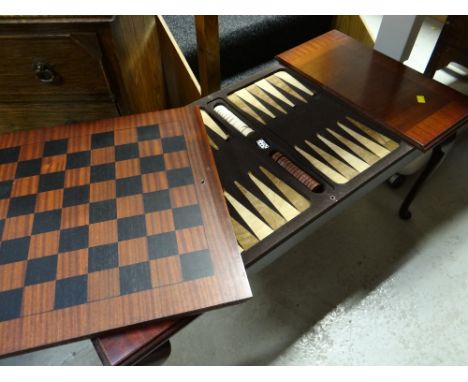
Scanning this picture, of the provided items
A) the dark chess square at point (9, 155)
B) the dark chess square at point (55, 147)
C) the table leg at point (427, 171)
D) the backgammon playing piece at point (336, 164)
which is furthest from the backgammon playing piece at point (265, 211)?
the table leg at point (427, 171)

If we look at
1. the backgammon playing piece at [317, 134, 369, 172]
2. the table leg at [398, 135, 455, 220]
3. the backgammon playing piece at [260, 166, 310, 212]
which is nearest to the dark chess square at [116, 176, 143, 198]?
the backgammon playing piece at [260, 166, 310, 212]

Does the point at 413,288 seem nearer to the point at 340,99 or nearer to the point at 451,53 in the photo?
the point at 340,99

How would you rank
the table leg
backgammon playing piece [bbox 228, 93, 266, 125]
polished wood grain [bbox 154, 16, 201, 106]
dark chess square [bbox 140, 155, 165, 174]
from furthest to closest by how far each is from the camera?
polished wood grain [bbox 154, 16, 201, 106] < the table leg < backgammon playing piece [bbox 228, 93, 266, 125] < dark chess square [bbox 140, 155, 165, 174]

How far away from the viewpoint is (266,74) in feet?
4.08

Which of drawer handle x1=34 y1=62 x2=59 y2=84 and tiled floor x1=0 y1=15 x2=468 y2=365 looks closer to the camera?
drawer handle x1=34 y1=62 x2=59 y2=84

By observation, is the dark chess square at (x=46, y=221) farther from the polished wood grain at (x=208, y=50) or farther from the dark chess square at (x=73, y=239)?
the polished wood grain at (x=208, y=50)

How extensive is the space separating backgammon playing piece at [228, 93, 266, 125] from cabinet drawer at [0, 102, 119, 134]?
15.1 inches

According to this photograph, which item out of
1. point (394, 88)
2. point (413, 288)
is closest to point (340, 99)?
point (394, 88)

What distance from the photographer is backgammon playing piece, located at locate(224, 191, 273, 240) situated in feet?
2.74

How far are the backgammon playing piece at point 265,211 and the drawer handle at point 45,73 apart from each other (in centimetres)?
63

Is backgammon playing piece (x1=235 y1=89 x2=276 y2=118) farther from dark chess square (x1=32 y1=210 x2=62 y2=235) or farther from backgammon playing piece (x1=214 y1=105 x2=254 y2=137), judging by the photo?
dark chess square (x1=32 y1=210 x2=62 y2=235)

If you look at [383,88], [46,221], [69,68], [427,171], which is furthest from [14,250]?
[427,171]

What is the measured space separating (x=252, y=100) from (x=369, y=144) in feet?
1.28

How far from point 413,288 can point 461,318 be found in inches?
7.6
